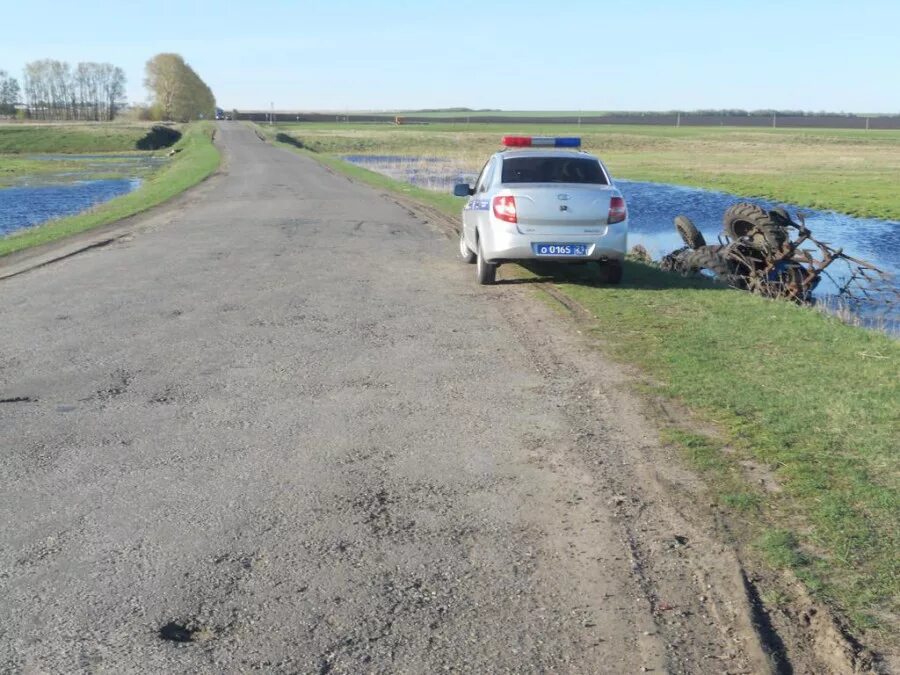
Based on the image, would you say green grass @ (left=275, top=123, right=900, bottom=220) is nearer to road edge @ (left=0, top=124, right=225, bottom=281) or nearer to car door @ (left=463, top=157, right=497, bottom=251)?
car door @ (left=463, top=157, right=497, bottom=251)

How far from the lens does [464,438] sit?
6.18 m

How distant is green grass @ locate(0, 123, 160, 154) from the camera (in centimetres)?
7894

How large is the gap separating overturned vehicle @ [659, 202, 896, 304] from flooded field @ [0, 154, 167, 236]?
17.4 m

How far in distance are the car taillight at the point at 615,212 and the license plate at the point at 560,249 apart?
469 millimetres

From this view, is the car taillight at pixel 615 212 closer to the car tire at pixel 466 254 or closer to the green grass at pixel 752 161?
the car tire at pixel 466 254

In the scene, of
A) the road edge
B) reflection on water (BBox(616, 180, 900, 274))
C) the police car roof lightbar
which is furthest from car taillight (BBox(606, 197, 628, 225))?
the road edge

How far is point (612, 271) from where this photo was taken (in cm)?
1226

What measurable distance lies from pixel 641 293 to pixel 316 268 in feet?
15.1

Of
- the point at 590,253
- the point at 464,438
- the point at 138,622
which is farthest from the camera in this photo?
the point at 590,253

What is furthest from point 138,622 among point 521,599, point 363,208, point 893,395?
point 363,208

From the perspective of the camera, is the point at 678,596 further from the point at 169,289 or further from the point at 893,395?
the point at 169,289

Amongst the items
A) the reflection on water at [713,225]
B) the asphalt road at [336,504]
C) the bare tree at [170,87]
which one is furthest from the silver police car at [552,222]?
the bare tree at [170,87]

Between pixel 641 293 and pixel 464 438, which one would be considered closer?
pixel 464 438

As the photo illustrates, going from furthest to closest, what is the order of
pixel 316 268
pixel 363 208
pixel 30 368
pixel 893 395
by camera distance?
1. pixel 363 208
2. pixel 316 268
3. pixel 30 368
4. pixel 893 395
